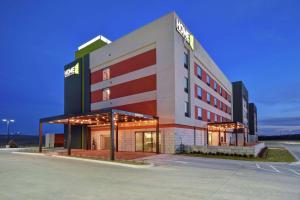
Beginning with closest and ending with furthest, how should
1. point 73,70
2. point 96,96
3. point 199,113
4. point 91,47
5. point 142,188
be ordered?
point 142,188 < point 199,113 < point 96,96 < point 73,70 < point 91,47

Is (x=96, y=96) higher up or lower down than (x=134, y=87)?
lower down

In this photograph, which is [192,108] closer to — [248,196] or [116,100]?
[116,100]

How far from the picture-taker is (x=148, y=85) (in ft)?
112

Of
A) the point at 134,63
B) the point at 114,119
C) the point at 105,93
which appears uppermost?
the point at 134,63

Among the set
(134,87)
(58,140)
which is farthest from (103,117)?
(58,140)

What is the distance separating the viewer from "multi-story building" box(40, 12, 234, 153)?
3241 centimetres

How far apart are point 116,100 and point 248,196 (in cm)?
2952

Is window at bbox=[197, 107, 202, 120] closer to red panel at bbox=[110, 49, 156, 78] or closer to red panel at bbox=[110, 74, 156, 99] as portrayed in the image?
red panel at bbox=[110, 74, 156, 99]

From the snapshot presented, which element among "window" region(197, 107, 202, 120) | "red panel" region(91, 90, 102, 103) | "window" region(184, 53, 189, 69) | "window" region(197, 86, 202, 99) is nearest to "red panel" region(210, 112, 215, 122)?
"window" region(197, 107, 202, 120)

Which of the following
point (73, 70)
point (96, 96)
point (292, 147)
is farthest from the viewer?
point (292, 147)

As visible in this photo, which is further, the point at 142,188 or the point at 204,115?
the point at 204,115

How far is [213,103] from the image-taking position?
49.1 metres

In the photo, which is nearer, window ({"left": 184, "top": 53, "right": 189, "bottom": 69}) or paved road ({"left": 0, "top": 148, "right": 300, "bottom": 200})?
paved road ({"left": 0, "top": 148, "right": 300, "bottom": 200})

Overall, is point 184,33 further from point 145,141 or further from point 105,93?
point 145,141
